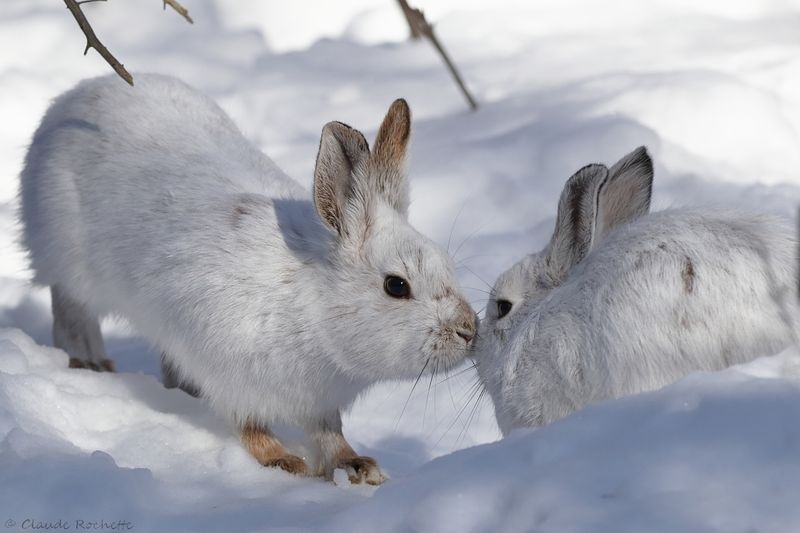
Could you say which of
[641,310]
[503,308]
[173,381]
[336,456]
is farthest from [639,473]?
[173,381]

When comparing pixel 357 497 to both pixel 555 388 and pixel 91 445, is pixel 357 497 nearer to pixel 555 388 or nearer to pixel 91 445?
pixel 555 388

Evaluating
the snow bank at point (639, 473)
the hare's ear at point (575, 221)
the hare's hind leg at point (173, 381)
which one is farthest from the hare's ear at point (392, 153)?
the snow bank at point (639, 473)

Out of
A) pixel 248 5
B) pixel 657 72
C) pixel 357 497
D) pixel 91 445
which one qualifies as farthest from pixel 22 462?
pixel 248 5

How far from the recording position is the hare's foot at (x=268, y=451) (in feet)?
12.8

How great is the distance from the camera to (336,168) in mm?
3787

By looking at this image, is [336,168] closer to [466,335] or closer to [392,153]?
[392,153]

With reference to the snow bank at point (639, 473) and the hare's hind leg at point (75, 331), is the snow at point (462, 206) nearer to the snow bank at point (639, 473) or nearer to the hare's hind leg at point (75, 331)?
the snow bank at point (639, 473)

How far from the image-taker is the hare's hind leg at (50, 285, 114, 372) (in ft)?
15.5

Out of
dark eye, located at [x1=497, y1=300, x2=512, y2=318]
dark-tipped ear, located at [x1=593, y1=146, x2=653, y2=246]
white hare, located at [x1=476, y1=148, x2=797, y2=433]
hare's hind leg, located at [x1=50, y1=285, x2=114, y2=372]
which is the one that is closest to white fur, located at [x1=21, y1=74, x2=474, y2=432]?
dark eye, located at [x1=497, y1=300, x2=512, y2=318]

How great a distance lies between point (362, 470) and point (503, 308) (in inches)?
29.4

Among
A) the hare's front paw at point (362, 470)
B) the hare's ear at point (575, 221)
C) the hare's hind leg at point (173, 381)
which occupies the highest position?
the hare's ear at point (575, 221)

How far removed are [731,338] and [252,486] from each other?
152cm

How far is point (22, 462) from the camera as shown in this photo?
123 inches

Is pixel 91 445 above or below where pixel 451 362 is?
below
